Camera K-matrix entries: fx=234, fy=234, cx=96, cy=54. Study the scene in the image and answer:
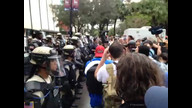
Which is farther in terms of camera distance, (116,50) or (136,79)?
(116,50)

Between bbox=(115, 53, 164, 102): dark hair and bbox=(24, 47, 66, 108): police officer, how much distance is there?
4.75 ft

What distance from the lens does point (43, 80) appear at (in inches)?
131

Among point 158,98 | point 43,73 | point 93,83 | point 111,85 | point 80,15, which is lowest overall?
point 93,83

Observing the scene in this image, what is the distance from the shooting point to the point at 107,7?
1217 inches

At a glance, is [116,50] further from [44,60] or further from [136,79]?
[136,79]

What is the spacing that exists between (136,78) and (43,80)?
182 centimetres

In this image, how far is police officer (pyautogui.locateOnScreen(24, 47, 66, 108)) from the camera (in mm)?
2980

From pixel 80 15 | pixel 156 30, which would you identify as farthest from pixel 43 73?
pixel 80 15

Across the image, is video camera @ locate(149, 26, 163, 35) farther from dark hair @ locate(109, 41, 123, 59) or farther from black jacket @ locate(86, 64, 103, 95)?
dark hair @ locate(109, 41, 123, 59)

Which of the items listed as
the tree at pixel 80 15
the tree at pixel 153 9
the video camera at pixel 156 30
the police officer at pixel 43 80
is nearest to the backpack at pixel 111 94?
the police officer at pixel 43 80

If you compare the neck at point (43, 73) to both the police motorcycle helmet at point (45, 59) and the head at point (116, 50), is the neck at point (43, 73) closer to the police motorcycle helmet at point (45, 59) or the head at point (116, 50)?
the police motorcycle helmet at point (45, 59)

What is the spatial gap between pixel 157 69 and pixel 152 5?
32.4 metres
